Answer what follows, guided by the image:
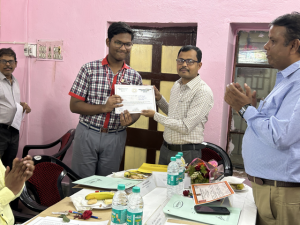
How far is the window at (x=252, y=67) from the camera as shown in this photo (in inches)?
127

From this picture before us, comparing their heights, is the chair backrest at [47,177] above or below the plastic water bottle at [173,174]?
below

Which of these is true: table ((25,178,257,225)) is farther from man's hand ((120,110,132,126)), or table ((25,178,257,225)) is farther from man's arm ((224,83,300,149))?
man's hand ((120,110,132,126))

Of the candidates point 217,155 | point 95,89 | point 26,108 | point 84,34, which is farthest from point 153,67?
point 26,108

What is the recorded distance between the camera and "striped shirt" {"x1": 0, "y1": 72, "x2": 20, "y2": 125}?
11.2ft

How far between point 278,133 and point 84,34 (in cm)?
291

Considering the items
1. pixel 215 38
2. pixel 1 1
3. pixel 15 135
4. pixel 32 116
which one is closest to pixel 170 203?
pixel 215 38

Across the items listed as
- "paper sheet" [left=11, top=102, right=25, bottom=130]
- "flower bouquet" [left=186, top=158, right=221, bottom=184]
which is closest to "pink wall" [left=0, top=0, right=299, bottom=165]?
"paper sheet" [left=11, top=102, right=25, bottom=130]

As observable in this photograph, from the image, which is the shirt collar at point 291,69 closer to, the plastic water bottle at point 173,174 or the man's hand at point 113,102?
the plastic water bottle at point 173,174

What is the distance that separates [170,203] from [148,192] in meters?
0.31

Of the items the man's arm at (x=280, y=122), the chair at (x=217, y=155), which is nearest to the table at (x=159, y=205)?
the man's arm at (x=280, y=122)

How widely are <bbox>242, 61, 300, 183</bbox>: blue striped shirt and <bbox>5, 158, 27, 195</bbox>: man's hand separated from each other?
1.28m

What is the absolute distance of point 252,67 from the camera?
3283mm

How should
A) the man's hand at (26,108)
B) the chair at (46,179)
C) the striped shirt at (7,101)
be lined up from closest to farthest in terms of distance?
1. the chair at (46,179)
2. the striped shirt at (7,101)
3. the man's hand at (26,108)

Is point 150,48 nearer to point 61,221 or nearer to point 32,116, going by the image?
point 32,116
